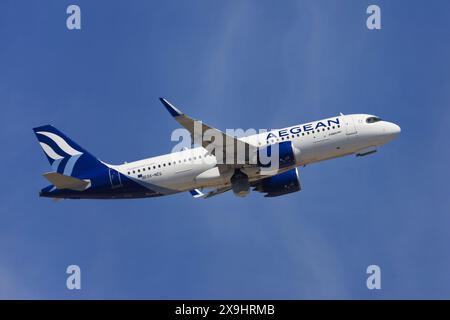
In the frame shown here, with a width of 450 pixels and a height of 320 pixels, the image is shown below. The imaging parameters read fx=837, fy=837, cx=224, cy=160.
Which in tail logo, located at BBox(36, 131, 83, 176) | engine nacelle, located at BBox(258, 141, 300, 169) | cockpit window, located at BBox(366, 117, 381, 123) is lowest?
engine nacelle, located at BBox(258, 141, 300, 169)

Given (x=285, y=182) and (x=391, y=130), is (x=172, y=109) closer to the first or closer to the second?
(x=285, y=182)

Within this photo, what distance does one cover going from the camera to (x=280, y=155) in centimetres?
7188

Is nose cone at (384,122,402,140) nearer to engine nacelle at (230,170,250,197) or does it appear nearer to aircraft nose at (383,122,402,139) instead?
aircraft nose at (383,122,402,139)

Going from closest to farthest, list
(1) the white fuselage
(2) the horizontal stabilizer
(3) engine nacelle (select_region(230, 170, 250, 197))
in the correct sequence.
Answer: (2) the horizontal stabilizer
(1) the white fuselage
(3) engine nacelle (select_region(230, 170, 250, 197))

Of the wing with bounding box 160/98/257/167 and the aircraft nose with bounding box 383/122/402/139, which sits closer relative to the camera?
the wing with bounding box 160/98/257/167

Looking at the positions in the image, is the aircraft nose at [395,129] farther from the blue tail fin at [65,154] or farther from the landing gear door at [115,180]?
the blue tail fin at [65,154]

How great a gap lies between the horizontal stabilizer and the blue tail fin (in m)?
1.21

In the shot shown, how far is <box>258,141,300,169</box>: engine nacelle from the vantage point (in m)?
72.0

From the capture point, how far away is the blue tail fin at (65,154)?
7688 cm

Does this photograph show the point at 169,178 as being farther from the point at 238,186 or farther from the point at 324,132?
the point at 324,132

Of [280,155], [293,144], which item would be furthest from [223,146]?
[293,144]

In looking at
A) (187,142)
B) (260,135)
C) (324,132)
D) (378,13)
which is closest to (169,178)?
(187,142)

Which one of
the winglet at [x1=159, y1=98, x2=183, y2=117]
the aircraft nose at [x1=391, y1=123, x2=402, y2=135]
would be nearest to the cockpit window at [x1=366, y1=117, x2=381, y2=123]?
the aircraft nose at [x1=391, y1=123, x2=402, y2=135]

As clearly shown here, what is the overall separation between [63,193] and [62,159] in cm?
419
